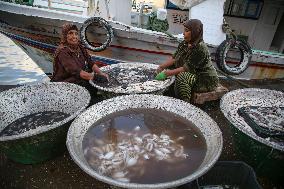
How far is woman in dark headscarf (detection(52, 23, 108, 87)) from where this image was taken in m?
4.95

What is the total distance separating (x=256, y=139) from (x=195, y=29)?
2.38 metres

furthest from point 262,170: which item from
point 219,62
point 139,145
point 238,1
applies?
point 238,1

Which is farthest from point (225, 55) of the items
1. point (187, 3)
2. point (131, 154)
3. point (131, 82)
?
point (131, 154)

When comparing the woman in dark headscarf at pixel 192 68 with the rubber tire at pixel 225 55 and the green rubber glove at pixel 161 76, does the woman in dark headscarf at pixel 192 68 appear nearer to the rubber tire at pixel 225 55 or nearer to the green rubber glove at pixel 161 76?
the green rubber glove at pixel 161 76

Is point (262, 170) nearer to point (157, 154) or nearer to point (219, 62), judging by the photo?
point (157, 154)

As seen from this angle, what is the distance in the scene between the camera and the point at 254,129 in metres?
3.86

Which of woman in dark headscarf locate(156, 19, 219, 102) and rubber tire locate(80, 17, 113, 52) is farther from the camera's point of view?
rubber tire locate(80, 17, 113, 52)

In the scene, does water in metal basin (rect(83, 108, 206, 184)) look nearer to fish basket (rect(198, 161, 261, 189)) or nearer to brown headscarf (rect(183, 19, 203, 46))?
fish basket (rect(198, 161, 261, 189))

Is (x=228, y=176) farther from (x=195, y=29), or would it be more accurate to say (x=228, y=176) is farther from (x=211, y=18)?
(x=211, y=18)

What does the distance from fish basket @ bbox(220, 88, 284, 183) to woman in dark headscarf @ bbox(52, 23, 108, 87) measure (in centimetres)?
250

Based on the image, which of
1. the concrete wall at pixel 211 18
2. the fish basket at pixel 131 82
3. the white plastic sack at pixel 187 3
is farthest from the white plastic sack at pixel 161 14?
the fish basket at pixel 131 82

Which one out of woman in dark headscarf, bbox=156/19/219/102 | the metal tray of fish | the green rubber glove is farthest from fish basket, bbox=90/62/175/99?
the metal tray of fish

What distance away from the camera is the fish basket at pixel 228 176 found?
3449mm

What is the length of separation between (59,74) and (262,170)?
13.2 ft
